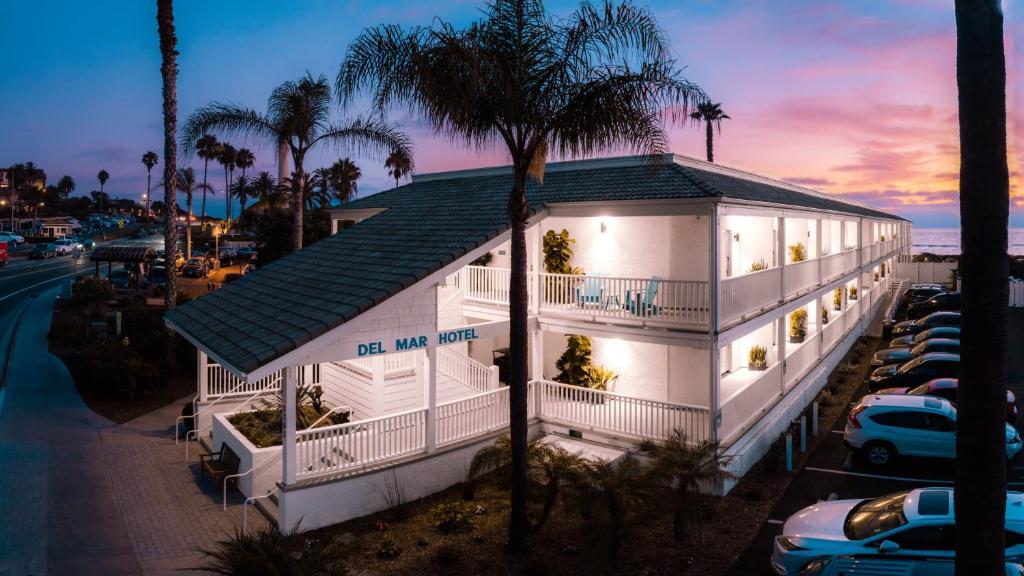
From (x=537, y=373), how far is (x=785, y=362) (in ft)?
23.9

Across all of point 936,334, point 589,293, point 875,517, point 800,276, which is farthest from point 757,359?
point 875,517

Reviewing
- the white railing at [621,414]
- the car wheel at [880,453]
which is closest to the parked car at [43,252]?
the white railing at [621,414]

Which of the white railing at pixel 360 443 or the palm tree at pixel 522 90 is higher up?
the palm tree at pixel 522 90

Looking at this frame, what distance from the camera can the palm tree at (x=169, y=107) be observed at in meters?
23.9

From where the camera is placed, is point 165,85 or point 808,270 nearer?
point 808,270

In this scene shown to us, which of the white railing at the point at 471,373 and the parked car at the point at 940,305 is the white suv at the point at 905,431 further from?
the parked car at the point at 940,305

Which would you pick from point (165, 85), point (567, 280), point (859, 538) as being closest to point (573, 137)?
point (567, 280)

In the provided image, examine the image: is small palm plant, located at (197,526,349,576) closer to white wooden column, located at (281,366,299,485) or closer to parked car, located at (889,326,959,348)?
white wooden column, located at (281,366,299,485)

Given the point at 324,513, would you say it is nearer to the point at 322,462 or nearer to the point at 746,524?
the point at 322,462

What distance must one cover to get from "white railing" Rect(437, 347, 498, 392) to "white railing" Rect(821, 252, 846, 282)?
1238cm

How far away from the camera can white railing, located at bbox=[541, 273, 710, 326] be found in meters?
14.2

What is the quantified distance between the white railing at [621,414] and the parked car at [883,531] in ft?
12.2

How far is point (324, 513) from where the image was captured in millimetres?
11727

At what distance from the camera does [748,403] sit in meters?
15.8
